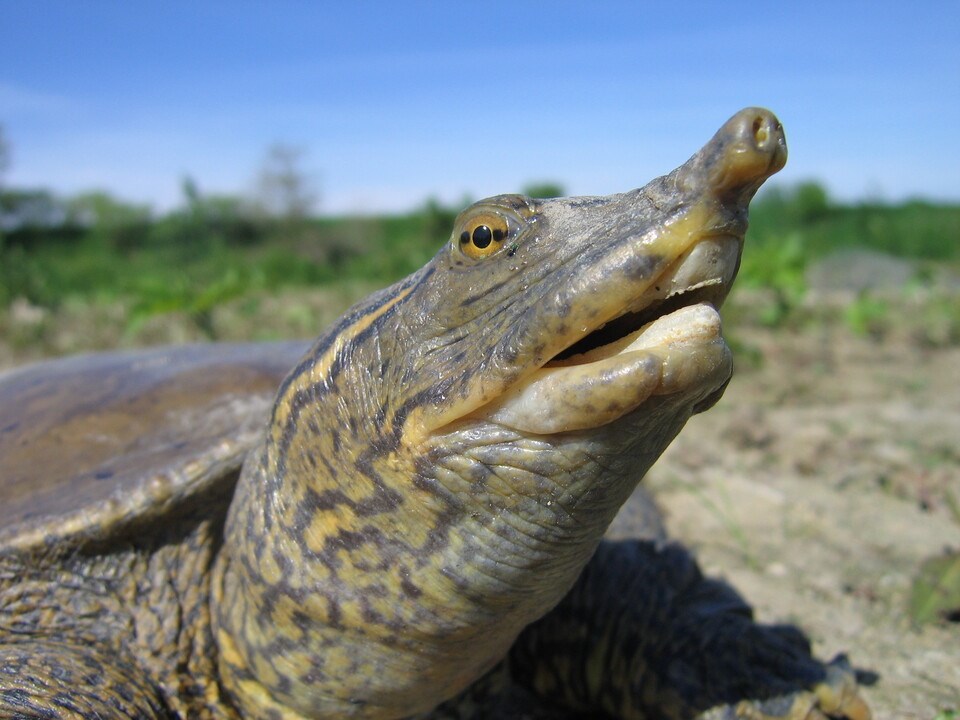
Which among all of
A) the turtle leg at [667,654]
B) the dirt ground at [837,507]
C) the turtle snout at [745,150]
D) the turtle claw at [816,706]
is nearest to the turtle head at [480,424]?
the turtle snout at [745,150]

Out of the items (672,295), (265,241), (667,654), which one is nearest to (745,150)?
(672,295)

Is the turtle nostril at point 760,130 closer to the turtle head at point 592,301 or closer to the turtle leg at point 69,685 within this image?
the turtle head at point 592,301

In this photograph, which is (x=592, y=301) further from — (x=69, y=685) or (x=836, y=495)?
(x=836, y=495)

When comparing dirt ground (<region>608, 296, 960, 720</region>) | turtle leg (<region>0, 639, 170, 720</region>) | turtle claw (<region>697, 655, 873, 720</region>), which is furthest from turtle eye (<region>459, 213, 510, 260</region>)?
dirt ground (<region>608, 296, 960, 720</region>)

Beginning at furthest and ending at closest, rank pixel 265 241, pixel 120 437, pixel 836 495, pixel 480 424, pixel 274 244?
pixel 265 241, pixel 274 244, pixel 836 495, pixel 120 437, pixel 480 424

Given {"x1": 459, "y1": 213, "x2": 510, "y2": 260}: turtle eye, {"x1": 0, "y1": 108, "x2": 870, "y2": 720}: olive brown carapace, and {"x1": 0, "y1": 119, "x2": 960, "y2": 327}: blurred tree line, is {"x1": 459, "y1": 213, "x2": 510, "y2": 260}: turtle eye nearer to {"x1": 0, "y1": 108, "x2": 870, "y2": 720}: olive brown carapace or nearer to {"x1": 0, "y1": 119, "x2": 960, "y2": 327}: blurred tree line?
{"x1": 0, "y1": 108, "x2": 870, "y2": 720}: olive brown carapace

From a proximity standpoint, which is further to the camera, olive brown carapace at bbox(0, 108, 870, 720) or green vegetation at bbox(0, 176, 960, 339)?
green vegetation at bbox(0, 176, 960, 339)

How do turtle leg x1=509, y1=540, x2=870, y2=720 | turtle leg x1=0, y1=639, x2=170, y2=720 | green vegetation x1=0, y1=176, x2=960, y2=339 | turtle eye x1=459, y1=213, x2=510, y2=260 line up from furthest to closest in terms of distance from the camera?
green vegetation x1=0, y1=176, x2=960, y2=339 → turtle leg x1=509, y1=540, x2=870, y2=720 → turtle leg x1=0, y1=639, x2=170, y2=720 → turtle eye x1=459, y1=213, x2=510, y2=260

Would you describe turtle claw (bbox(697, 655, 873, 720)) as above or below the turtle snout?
below
